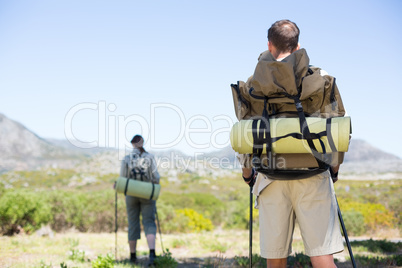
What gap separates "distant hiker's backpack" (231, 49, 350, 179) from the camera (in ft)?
6.86

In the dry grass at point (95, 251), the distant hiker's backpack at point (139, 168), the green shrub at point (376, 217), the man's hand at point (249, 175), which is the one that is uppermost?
the man's hand at point (249, 175)

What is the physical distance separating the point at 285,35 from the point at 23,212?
8992 millimetres

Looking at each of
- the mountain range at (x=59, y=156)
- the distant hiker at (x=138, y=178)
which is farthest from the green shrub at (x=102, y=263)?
the mountain range at (x=59, y=156)

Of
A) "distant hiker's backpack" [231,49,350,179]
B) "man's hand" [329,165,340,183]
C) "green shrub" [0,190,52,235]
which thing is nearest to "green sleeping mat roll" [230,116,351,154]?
"distant hiker's backpack" [231,49,350,179]

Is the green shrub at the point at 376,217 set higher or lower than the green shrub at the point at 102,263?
lower

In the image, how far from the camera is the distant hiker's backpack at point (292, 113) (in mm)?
2090

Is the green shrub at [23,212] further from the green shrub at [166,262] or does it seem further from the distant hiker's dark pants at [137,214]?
the green shrub at [166,262]

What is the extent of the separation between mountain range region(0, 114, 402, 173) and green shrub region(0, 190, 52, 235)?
63.0ft

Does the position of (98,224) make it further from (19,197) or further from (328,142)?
(328,142)

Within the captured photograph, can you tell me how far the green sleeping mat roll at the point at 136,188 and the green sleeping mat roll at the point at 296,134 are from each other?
11.6 ft

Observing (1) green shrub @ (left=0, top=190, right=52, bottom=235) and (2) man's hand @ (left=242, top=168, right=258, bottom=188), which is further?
(1) green shrub @ (left=0, top=190, right=52, bottom=235)

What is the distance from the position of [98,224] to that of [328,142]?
1018 cm

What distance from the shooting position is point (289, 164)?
2.18 metres

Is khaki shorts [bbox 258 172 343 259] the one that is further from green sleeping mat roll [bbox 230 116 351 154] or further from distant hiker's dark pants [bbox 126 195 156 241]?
distant hiker's dark pants [bbox 126 195 156 241]
